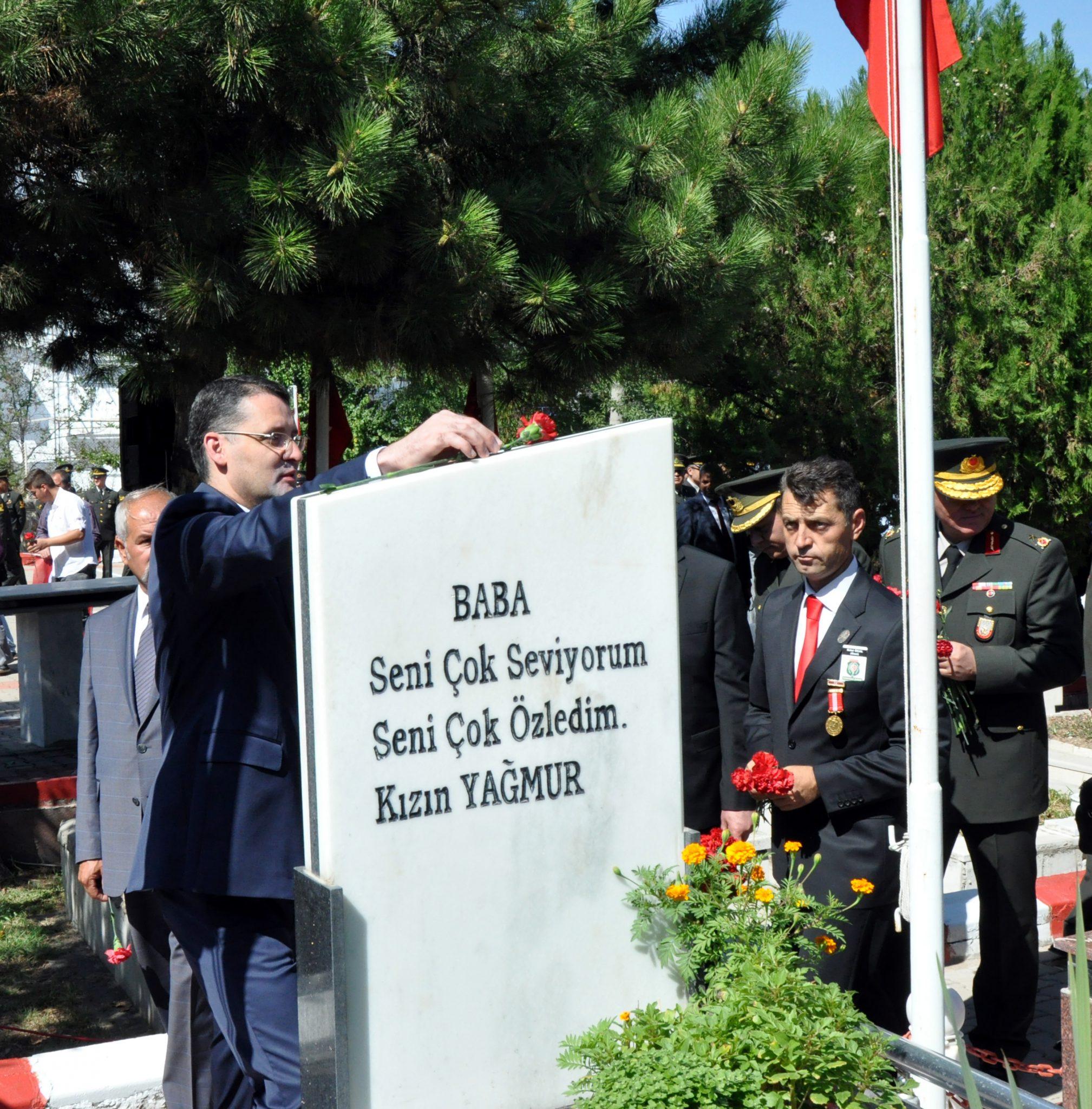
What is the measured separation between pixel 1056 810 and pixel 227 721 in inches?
216

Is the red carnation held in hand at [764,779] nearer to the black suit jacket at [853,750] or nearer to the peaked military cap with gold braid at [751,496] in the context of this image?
the black suit jacket at [853,750]

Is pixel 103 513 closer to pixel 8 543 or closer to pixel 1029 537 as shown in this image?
pixel 8 543

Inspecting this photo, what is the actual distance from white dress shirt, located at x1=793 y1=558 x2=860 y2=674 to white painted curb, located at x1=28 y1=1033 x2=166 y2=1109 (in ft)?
6.95

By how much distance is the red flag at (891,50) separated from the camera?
316cm

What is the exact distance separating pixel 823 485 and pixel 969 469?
0.94 metres

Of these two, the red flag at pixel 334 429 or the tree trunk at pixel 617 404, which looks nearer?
the red flag at pixel 334 429

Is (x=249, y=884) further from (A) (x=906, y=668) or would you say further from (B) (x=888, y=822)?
(B) (x=888, y=822)

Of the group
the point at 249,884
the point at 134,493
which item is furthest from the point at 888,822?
the point at 134,493

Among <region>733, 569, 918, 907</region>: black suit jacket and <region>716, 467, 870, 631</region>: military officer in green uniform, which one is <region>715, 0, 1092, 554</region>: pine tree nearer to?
<region>716, 467, 870, 631</region>: military officer in green uniform

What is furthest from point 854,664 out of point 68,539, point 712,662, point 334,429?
point 68,539

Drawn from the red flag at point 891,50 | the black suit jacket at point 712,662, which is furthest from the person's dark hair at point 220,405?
the black suit jacket at point 712,662

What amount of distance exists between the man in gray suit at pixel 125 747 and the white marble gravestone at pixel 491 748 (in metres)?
1.59

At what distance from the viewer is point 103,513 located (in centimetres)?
1914

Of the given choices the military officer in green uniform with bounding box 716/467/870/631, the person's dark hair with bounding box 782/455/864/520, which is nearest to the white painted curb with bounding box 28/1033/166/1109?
the person's dark hair with bounding box 782/455/864/520
